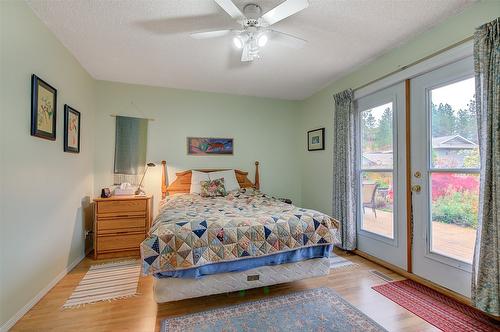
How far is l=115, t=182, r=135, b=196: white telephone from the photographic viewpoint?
130 inches

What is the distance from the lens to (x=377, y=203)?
293 centimetres

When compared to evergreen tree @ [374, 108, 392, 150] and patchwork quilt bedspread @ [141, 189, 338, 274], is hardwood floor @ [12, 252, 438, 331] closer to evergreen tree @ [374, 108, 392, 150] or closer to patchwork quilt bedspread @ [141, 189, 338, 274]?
patchwork quilt bedspread @ [141, 189, 338, 274]

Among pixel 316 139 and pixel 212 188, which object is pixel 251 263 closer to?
pixel 212 188

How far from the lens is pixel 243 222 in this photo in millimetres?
1992

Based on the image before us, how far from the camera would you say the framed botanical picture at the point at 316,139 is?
382 centimetres

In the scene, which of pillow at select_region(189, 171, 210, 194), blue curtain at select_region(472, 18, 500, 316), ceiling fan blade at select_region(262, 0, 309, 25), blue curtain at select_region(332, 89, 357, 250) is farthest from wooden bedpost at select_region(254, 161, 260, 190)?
blue curtain at select_region(472, 18, 500, 316)

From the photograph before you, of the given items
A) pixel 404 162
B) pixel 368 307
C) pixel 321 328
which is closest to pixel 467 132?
pixel 404 162

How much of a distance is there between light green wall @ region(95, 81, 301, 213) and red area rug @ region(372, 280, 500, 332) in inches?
94.0

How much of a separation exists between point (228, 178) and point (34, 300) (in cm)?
251

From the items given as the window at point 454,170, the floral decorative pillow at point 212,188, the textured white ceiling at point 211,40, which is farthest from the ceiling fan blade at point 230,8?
the floral decorative pillow at point 212,188

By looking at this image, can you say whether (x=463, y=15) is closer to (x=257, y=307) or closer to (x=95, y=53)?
(x=257, y=307)

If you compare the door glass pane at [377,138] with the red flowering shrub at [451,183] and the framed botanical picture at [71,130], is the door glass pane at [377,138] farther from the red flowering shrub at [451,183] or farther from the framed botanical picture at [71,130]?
the framed botanical picture at [71,130]

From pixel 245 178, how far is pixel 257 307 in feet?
7.79

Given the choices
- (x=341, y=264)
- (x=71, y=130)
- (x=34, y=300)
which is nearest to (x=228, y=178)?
(x=341, y=264)
